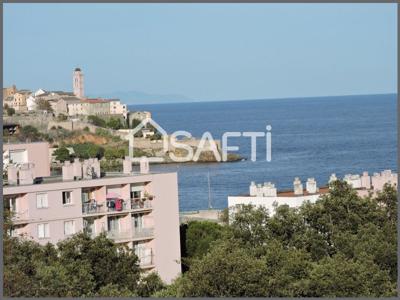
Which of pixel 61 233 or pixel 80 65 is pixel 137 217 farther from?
pixel 80 65

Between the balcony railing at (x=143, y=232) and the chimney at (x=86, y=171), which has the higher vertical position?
the chimney at (x=86, y=171)

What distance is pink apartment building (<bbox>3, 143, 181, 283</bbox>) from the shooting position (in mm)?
10836

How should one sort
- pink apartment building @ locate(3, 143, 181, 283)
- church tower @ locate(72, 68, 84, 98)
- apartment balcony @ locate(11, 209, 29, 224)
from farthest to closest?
church tower @ locate(72, 68, 84, 98) < pink apartment building @ locate(3, 143, 181, 283) < apartment balcony @ locate(11, 209, 29, 224)

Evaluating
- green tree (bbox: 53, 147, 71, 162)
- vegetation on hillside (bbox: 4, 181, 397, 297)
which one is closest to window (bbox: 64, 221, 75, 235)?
vegetation on hillside (bbox: 4, 181, 397, 297)

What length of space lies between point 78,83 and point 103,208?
1689 inches

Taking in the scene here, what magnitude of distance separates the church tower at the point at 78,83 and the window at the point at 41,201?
42487 millimetres

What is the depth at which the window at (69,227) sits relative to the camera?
36.2 ft

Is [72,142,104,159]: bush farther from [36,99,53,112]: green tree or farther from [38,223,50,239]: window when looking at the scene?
[38,223,50,239]: window

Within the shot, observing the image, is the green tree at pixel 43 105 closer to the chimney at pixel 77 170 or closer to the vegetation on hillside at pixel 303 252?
the vegetation on hillside at pixel 303 252

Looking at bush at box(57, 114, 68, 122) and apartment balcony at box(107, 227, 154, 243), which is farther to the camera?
bush at box(57, 114, 68, 122)

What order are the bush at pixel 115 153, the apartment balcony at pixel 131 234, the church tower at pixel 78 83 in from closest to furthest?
the apartment balcony at pixel 131 234 → the bush at pixel 115 153 → the church tower at pixel 78 83

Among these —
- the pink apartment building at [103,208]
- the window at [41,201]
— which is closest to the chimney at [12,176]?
the pink apartment building at [103,208]

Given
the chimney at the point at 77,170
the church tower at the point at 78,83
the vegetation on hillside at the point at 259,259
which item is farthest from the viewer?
the church tower at the point at 78,83

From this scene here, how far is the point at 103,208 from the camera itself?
37.0 feet
